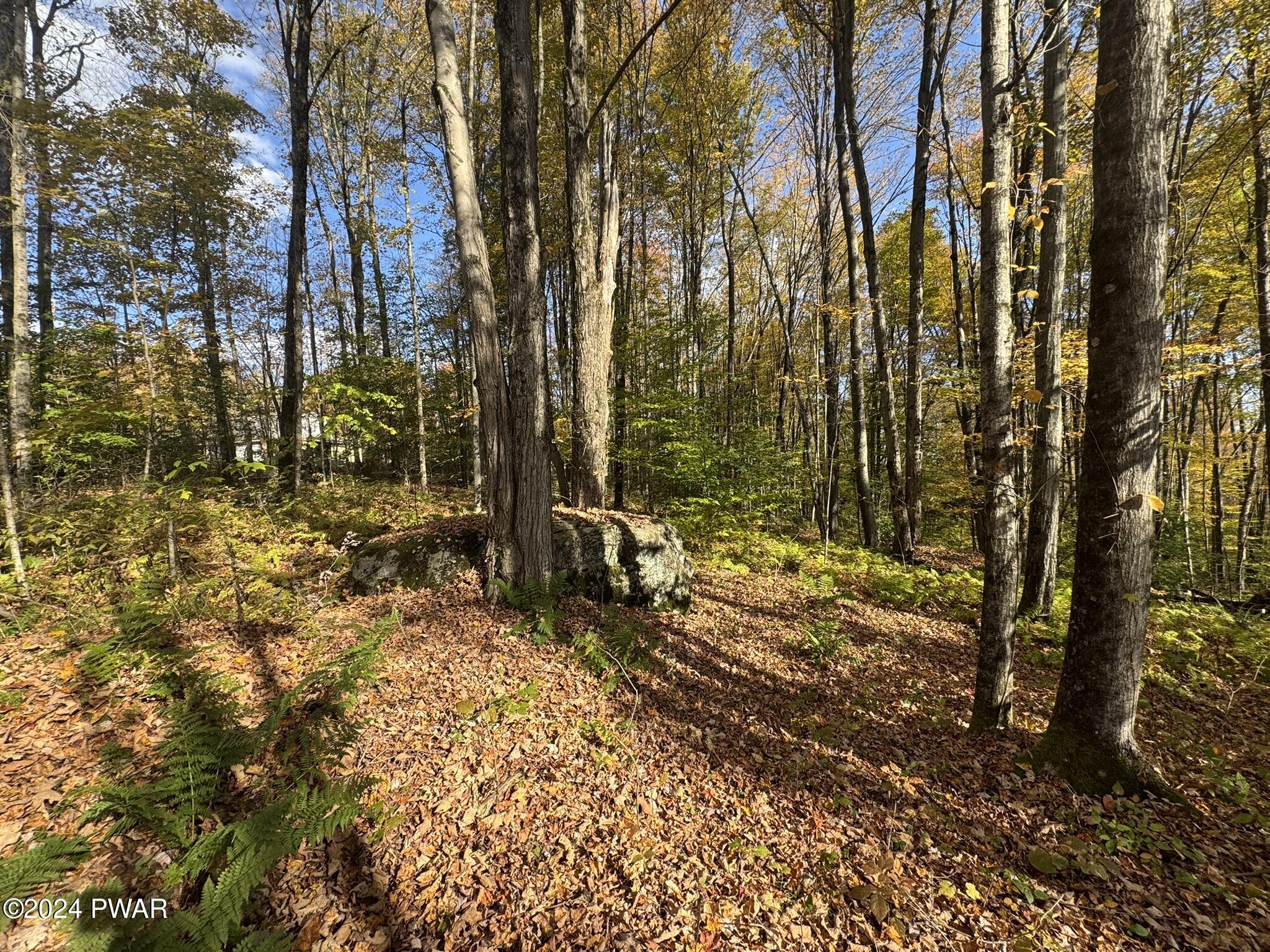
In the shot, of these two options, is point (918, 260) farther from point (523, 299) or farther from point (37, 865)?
point (37, 865)

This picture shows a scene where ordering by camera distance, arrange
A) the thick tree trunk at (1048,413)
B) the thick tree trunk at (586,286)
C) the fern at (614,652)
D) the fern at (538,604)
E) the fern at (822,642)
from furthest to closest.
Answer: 1. the thick tree trunk at (586,286)
2. the thick tree trunk at (1048,413)
3. the fern at (822,642)
4. the fern at (538,604)
5. the fern at (614,652)

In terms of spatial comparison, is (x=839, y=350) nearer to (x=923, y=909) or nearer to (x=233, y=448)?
(x=923, y=909)

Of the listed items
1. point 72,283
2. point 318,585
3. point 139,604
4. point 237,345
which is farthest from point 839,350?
point 72,283

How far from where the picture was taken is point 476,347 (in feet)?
18.3

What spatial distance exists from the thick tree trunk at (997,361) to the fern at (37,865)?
19.0 feet

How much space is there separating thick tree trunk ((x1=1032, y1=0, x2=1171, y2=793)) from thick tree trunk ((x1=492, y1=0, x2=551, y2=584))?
16.2 feet

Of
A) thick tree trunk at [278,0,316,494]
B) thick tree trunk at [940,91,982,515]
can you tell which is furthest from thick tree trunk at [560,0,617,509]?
thick tree trunk at [940,91,982,515]

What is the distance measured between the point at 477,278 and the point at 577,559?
149 inches

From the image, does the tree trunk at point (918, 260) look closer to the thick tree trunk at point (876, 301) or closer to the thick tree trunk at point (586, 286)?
the thick tree trunk at point (876, 301)

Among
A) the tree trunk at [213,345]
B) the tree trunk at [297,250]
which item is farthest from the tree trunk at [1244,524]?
the tree trunk at [213,345]

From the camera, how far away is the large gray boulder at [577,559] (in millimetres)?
6156

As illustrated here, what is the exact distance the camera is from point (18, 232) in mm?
7371

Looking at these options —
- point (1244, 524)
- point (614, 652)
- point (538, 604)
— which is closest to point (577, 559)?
point (538, 604)

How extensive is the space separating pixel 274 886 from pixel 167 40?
84.6ft
